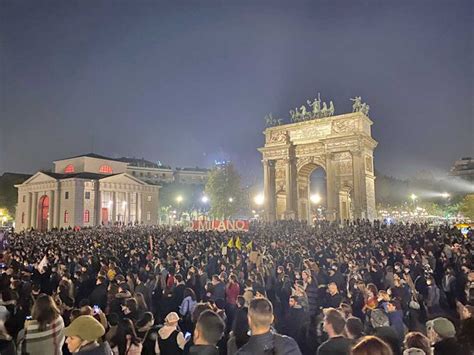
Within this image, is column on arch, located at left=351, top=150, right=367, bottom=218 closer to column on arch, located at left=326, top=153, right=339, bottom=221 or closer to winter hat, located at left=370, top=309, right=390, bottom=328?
column on arch, located at left=326, top=153, right=339, bottom=221

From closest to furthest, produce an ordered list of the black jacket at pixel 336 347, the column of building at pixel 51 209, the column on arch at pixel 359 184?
the black jacket at pixel 336 347 → the column on arch at pixel 359 184 → the column of building at pixel 51 209

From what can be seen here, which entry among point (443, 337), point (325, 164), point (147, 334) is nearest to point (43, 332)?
point (147, 334)

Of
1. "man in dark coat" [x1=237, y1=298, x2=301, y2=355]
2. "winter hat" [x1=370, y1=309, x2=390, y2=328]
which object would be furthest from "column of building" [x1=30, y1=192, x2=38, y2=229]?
"man in dark coat" [x1=237, y1=298, x2=301, y2=355]

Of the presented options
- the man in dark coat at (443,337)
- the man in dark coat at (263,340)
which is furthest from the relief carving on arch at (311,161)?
the man in dark coat at (263,340)

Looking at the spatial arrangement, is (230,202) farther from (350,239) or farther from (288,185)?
(350,239)

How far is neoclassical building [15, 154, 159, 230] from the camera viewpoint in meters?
63.0

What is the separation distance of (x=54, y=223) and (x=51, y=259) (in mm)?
54254

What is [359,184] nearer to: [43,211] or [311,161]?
[311,161]

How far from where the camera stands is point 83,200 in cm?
6312

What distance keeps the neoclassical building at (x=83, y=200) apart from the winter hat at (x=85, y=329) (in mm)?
62706

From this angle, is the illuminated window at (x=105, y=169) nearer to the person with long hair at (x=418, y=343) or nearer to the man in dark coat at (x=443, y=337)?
the man in dark coat at (x=443, y=337)

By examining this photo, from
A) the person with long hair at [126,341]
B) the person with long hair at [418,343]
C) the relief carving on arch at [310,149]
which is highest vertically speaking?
the relief carving on arch at [310,149]

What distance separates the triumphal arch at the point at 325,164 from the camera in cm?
4466

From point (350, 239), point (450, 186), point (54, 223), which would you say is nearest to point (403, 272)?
point (350, 239)
